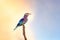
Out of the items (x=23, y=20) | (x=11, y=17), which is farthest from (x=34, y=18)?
(x=11, y=17)

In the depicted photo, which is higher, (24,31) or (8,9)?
(8,9)

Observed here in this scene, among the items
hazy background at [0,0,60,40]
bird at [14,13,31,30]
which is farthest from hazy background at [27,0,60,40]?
bird at [14,13,31,30]

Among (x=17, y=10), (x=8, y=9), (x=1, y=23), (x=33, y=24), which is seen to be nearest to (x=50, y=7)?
Result: (x=33, y=24)

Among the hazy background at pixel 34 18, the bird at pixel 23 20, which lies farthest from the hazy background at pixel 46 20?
the bird at pixel 23 20

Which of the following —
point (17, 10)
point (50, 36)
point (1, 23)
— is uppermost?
point (17, 10)

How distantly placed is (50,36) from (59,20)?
0.83 ft

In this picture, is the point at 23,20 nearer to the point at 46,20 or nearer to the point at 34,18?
the point at 34,18

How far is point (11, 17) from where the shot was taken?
→ 5.56 feet

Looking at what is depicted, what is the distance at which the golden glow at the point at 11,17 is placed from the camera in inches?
65.1

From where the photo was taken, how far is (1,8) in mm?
1704

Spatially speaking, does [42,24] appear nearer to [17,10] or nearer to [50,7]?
[50,7]

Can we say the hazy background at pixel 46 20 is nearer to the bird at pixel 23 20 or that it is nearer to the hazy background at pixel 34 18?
the hazy background at pixel 34 18

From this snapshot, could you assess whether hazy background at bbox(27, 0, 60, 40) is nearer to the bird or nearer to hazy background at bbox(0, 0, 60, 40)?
hazy background at bbox(0, 0, 60, 40)

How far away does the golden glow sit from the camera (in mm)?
1654
